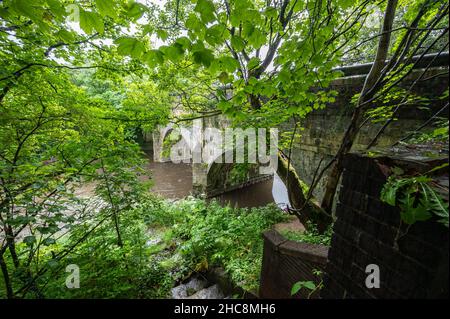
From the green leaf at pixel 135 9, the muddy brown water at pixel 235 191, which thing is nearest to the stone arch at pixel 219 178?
the muddy brown water at pixel 235 191

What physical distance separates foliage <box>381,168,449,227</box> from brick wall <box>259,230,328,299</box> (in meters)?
1.40

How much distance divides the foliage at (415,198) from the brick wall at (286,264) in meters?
1.40

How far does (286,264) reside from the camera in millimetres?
2383

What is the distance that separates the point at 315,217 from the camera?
3883mm

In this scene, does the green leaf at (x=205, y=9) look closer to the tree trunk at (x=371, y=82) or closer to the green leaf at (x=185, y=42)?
the green leaf at (x=185, y=42)

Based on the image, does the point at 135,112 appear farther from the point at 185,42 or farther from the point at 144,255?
the point at 185,42

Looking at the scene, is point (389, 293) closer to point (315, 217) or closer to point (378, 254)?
point (378, 254)

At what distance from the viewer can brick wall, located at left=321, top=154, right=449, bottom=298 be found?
80cm

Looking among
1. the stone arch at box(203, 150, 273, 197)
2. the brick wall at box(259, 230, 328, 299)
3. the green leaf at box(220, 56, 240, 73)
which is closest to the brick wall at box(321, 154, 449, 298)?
the brick wall at box(259, 230, 328, 299)

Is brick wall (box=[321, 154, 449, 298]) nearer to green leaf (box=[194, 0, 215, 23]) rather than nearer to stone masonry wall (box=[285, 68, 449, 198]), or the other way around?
green leaf (box=[194, 0, 215, 23])

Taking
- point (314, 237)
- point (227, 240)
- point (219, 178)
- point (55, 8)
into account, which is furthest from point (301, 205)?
point (219, 178)

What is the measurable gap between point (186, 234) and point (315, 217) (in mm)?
3658

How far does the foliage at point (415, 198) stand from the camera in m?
0.77

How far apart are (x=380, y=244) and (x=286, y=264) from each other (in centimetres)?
161
